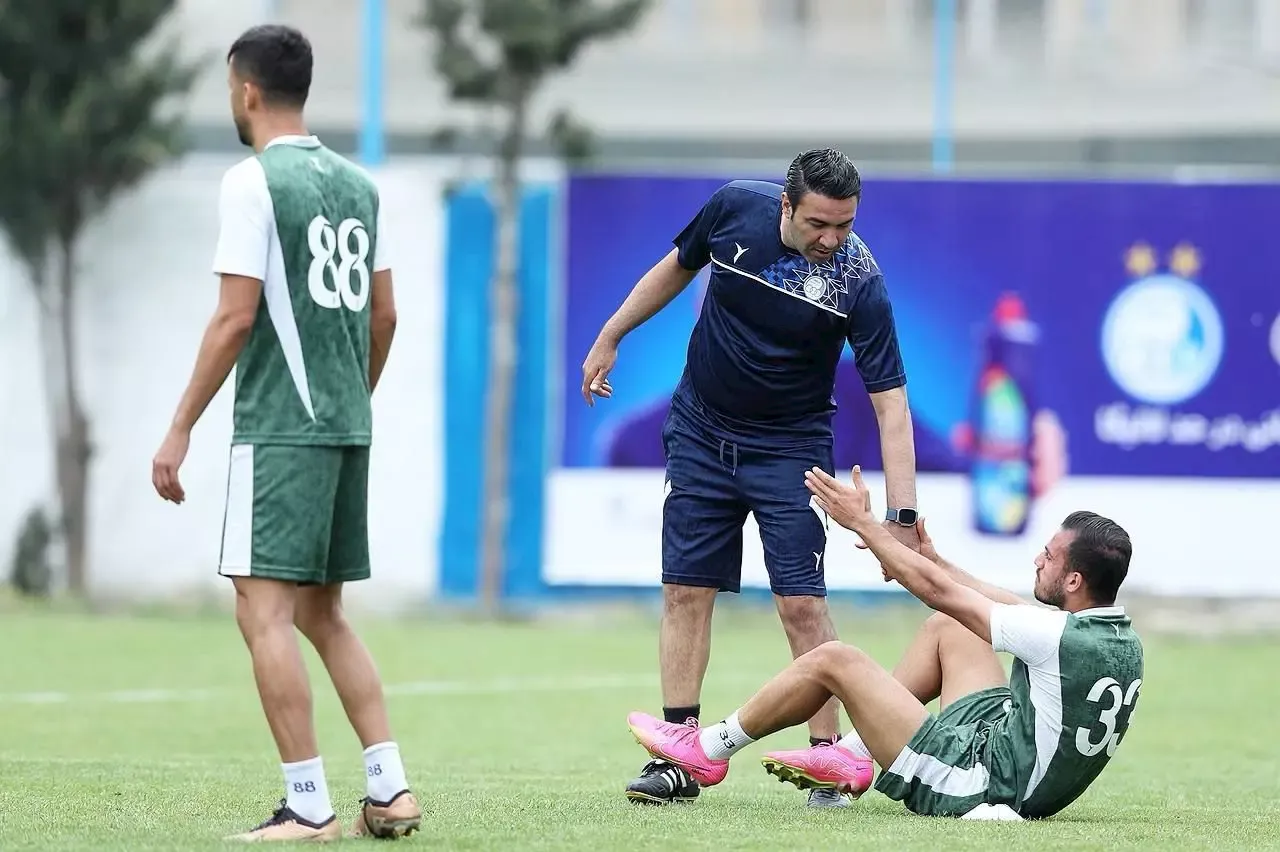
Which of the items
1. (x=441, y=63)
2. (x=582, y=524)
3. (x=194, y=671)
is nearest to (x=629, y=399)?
(x=582, y=524)

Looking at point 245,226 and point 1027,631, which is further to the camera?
point 1027,631

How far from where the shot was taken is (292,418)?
Result: 588 centimetres

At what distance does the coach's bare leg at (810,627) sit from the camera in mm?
7254

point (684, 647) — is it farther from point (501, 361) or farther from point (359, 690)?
point (501, 361)

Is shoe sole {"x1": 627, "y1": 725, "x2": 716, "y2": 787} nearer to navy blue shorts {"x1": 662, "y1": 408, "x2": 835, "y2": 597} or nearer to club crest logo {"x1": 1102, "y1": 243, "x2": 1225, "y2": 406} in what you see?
navy blue shorts {"x1": 662, "y1": 408, "x2": 835, "y2": 597}

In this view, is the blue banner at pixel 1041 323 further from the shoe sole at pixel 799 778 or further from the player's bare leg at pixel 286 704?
the player's bare leg at pixel 286 704

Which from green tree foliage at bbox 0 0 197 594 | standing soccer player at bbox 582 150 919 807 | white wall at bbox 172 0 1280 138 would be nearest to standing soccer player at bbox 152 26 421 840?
standing soccer player at bbox 582 150 919 807

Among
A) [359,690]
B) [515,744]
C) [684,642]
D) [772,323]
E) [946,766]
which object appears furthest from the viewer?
[515,744]

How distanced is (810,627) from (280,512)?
221 centimetres

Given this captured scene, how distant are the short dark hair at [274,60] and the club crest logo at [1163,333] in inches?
436

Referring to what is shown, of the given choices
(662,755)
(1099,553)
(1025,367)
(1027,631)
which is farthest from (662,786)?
(1025,367)

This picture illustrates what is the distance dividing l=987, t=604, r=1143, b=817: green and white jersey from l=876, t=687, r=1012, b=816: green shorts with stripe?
12 cm

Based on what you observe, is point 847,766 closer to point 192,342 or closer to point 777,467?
point 777,467

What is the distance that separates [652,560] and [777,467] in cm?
864
